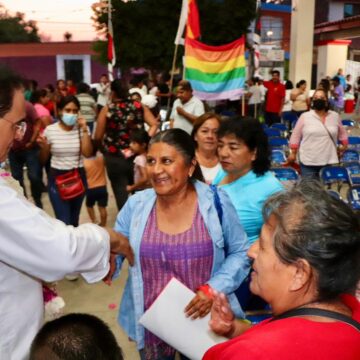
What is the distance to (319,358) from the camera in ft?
3.67

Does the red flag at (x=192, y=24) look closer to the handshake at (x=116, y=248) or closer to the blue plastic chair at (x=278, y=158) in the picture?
the blue plastic chair at (x=278, y=158)

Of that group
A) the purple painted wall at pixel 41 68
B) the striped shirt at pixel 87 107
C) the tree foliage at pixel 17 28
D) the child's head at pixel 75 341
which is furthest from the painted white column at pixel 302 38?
the tree foliage at pixel 17 28

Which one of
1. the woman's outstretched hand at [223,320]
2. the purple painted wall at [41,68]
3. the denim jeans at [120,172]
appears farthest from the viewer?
the purple painted wall at [41,68]

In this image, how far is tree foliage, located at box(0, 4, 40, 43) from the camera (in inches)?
A: 2144

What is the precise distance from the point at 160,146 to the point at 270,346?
4.97 feet

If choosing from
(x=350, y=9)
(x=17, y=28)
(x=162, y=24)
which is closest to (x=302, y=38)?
(x=162, y=24)

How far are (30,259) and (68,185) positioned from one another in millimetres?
3502

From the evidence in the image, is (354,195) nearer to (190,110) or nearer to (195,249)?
(190,110)

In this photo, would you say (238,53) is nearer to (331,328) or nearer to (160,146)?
(160,146)

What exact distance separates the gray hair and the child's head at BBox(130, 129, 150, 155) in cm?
426

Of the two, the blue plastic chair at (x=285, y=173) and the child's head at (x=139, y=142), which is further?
the blue plastic chair at (x=285, y=173)

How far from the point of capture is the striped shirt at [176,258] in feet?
7.73

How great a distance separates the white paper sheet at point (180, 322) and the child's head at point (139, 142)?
343 cm

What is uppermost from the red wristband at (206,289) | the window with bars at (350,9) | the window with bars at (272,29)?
the window with bars at (350,9)
